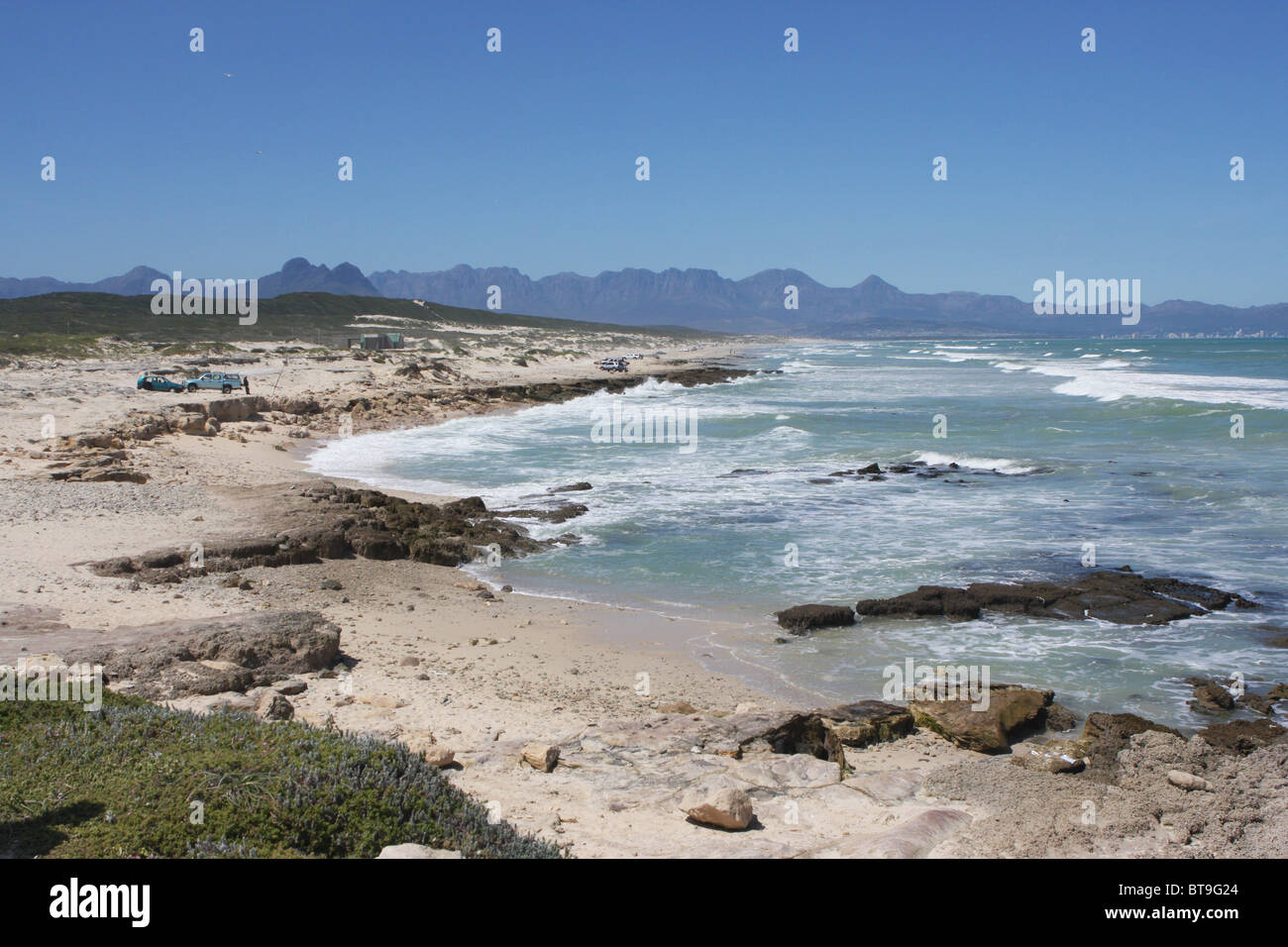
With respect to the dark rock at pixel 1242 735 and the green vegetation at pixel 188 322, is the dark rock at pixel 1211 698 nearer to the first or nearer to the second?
the dark rock at pixel 1242 735

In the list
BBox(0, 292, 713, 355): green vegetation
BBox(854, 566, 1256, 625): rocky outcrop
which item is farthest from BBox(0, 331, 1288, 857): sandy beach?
BBox(0, 292, 713, 355): green vegetation

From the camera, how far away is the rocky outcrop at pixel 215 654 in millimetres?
7809

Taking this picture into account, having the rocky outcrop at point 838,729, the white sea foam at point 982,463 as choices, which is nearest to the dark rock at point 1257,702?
the rocky outcrop at point 838,729

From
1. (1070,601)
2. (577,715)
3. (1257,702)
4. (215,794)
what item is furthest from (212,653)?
(1070,601)

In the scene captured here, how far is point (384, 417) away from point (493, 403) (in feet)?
26.9

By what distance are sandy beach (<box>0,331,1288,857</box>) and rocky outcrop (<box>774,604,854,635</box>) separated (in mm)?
1084

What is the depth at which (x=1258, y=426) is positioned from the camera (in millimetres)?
31219

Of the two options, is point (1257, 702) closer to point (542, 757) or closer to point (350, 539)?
point (542, 757)

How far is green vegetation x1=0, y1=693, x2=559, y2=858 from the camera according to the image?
4.48 metres

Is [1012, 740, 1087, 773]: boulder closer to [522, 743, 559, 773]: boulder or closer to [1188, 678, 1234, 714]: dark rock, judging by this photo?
[1188, 678, 1234, 714]: dark rock

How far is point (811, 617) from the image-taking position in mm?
11664

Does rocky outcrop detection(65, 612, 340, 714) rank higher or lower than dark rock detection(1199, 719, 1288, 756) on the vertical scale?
higher

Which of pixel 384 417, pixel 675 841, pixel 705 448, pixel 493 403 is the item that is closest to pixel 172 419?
pixel 384 417

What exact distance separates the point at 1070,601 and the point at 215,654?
10434 mm
